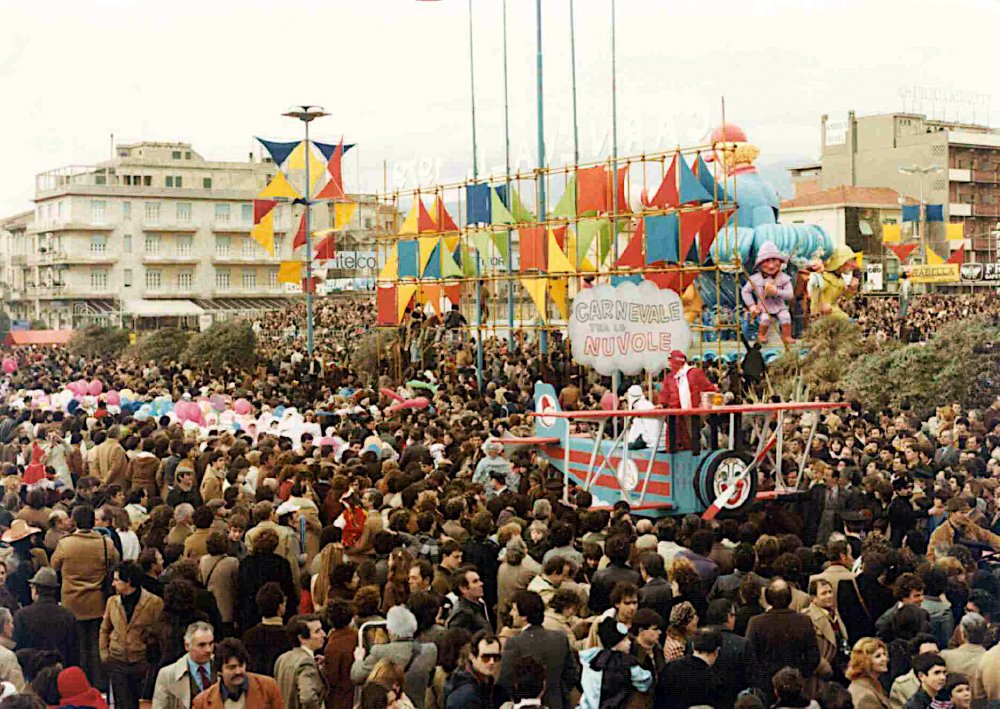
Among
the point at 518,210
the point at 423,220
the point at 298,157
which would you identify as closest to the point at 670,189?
the point at 518,210

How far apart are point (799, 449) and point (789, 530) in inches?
163

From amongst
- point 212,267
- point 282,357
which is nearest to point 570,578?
point 282,357

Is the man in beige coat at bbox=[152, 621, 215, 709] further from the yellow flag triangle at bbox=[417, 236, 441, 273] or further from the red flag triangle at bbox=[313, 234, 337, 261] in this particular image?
the red flag triangle at bbox=[313, 234, 337, 261]

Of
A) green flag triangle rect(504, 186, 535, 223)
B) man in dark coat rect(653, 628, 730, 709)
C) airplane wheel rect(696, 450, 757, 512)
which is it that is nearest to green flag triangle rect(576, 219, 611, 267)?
green flag triangle rect(504, 186, 535, 223)

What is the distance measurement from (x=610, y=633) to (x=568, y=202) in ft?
65.6

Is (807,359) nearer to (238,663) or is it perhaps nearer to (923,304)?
(923,304)

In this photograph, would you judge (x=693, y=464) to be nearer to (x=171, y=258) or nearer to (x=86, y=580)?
(x=86, y=580)

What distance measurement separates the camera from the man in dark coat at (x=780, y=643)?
7355 millimetres

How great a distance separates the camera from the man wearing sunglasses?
6.87 m

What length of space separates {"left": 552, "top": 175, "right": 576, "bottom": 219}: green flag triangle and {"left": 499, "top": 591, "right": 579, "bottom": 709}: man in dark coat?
772 inches

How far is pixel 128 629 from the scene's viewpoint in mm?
8266

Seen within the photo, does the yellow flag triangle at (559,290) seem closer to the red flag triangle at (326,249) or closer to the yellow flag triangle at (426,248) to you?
the yellow flag triangle at (426,248)

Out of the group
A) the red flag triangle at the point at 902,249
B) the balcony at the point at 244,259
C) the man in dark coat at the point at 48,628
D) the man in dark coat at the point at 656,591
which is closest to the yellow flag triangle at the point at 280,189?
the balcony at the point at 244,259

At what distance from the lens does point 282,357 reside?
31625 millimetres
